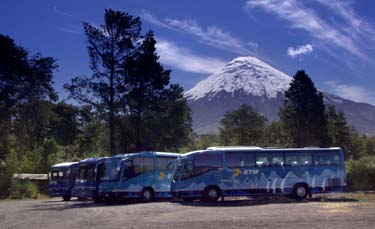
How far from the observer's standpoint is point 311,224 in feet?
43.7

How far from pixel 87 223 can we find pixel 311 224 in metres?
6.24

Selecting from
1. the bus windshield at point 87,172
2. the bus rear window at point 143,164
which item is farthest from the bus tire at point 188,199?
the bus windshield at point 87,172

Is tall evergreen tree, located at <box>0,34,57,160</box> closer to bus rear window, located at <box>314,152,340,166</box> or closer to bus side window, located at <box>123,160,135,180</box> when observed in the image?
bus side window, located at <box>123,160,135,180</box>

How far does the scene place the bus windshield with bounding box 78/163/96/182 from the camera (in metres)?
27.8

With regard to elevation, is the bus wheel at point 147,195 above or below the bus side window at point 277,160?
below

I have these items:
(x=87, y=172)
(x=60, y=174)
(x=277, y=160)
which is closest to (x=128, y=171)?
(x=87, y=172)

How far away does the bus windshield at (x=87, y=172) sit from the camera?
91.2ft

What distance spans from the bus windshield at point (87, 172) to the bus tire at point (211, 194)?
6.87 metres

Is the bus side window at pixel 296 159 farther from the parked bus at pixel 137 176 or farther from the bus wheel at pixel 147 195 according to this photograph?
the bus wheel at pixel 147 195

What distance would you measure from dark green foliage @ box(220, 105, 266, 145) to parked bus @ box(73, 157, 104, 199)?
28.0m

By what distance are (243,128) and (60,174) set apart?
91.7 ft

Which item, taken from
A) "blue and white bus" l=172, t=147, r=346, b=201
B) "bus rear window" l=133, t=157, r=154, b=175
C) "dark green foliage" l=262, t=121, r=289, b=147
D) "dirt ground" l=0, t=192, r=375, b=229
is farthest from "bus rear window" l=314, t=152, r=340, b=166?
"dark green foliage" l=262, t=121, r=289, b=147

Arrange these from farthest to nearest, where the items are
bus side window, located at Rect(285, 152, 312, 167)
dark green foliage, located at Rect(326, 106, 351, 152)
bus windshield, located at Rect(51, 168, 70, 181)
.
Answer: dark green foliage, located at Rect(326, 106, 351, 152)
bus windshield, located at Rect(51, 168, 70, 181)
bus side window, located at Rect(285, 152, 312, 167)

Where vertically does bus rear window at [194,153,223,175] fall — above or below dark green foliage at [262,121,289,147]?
below
